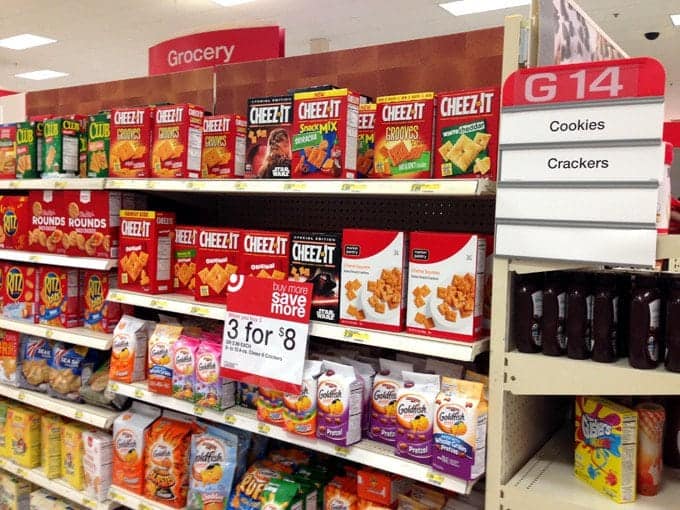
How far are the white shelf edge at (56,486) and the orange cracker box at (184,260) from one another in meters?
1.08

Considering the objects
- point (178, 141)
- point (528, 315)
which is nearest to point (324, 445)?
point (528, 315)

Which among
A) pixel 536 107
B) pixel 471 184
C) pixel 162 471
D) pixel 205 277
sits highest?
pixel 536 107

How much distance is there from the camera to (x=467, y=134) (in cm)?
185

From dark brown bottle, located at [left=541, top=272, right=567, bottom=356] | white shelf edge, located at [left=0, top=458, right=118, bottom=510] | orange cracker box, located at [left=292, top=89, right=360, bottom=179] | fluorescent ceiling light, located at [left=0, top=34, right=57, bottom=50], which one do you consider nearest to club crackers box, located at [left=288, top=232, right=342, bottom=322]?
orange cracker box, located at [left=292, top=89, right=360, bottom=179]

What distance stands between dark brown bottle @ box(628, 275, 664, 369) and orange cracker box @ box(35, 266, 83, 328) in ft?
8.29

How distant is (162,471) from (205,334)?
63cm

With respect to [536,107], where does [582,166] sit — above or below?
below

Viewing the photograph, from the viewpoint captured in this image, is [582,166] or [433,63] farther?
[433,63]

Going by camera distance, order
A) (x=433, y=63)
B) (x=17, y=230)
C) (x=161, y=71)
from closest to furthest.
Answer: (x=433, y=63) < (x=17, y=230) < (x=161, y=71)

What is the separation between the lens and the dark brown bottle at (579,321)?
1.68 metres

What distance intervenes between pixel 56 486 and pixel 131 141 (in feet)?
5.81

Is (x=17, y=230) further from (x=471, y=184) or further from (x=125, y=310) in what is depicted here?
(x=471, y=184)

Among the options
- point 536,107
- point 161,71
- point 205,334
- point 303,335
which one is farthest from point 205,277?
point 161,71

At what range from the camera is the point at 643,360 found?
5.23ft
